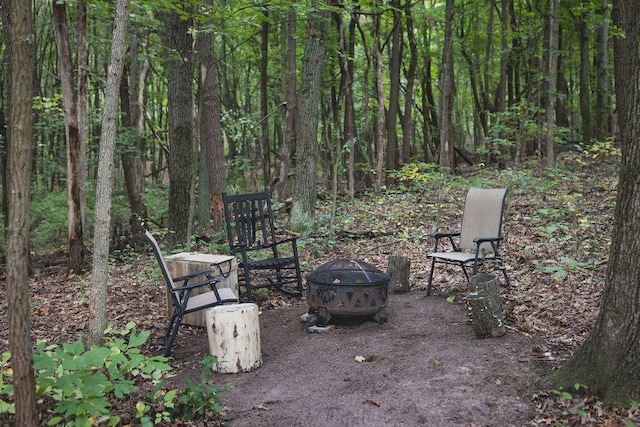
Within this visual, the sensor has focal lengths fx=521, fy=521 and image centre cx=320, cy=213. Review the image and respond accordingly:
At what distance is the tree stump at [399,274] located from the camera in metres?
6.56

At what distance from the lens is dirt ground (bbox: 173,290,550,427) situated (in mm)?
3393

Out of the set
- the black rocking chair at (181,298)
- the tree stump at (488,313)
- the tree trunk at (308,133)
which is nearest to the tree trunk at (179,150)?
the tree trunk at (308,133)

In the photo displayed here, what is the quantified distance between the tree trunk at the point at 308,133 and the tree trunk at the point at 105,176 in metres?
5.54

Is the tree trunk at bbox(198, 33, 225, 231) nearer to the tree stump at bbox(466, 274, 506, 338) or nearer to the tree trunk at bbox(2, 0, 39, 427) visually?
the tree stump at bbox(466, 274, 506, 338)

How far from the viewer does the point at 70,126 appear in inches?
327

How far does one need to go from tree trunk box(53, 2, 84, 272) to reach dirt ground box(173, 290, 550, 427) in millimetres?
3977

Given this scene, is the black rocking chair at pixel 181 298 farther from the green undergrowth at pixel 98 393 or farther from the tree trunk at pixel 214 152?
the tree trunk at pixel 214 152

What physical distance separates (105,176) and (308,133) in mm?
6029

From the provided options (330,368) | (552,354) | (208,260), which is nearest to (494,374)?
(552,354)

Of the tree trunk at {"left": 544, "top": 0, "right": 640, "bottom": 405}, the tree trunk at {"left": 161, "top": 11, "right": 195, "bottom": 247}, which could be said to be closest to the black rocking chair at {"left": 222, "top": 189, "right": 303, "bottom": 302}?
the tree trunk at {"left": 161, "top": 11, "right": 195, "bottom": 247}

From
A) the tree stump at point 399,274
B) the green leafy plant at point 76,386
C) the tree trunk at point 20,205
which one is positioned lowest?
the tree stump at point 399,274

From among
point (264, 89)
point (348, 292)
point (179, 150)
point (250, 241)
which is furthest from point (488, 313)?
point (264, 89)

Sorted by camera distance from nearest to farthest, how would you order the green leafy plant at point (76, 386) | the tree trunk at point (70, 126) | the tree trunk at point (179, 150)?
1. the green leafy plant at point (76, 386)
2. the tree trunk at point (70, 126)
3. the tree trunk at point (179, 150)

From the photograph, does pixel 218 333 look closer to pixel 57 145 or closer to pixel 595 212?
pixel 595 212
